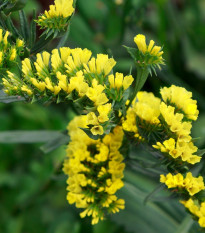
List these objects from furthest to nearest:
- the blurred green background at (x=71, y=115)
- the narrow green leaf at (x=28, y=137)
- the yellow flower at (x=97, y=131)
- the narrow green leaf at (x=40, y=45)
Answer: the blurred green background at (x=71, y=115), the narrow green leaf at (x=28, y=137), the narrow green leaf at (x=40, y=45), the yellow flower at (x=97, y=131)

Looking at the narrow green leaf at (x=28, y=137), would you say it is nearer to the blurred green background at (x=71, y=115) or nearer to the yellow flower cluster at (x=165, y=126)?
the blurred green background at (x=71, y=115)

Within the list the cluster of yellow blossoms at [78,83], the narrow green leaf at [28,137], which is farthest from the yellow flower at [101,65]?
the narrow green leaf at [28,137]

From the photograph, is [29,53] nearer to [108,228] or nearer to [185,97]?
[185,97]

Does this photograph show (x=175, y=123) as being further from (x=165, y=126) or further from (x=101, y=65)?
(x=101, y=65)

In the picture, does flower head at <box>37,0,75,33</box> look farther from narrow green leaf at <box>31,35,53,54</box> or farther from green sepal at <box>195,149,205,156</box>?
green sepal at <box>195,149,205,156</box>

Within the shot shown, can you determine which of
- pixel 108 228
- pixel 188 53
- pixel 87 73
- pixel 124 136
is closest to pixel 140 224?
pixel 108 228

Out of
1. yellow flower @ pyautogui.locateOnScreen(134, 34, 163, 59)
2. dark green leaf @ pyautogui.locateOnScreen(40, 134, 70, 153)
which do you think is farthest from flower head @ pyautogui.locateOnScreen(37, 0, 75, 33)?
dark green leaf @ pyautogui.locateOnScreen(40, 134, 70, 153)
